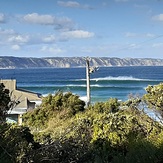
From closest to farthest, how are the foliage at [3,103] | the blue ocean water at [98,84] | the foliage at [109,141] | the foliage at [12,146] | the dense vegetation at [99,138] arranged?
the foliage at [12,146], the dense vegetation at [99,138], the foliage at [3,103], the foliage at [109,141], the blue ocean water at [98,84]

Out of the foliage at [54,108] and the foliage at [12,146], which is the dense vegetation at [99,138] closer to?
the foliage at [12,146]

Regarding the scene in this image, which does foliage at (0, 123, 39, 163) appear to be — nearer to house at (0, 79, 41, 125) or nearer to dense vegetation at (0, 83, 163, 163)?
dense vegetation at (0, 83, 163, 163)

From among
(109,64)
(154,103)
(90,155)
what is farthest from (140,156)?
(109,64)

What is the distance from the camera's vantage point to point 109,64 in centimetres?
18200

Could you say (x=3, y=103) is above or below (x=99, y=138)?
above

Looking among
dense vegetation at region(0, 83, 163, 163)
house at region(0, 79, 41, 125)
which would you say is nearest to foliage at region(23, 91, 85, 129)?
dense vegetation at region(0, 83, 163, 163)

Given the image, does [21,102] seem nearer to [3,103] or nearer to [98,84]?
[3,103]

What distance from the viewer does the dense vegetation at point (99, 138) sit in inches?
335

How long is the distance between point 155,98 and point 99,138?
3.12 m

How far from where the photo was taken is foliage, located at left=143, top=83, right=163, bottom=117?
1454 centimetres

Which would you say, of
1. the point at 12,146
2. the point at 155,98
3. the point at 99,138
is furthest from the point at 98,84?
the point at 12,146

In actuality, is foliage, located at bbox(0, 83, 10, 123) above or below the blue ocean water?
above

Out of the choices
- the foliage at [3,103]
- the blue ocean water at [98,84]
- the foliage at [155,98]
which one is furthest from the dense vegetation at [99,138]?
the blue ocean water at [98,84]

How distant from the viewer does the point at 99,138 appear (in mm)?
12664
